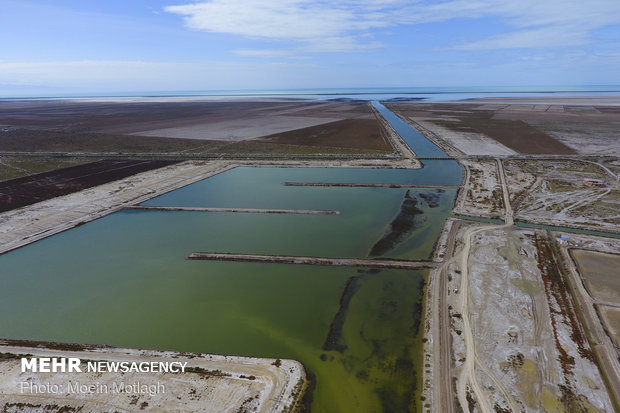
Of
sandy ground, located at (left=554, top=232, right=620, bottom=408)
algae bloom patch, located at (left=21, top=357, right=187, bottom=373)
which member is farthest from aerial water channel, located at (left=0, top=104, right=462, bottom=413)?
sandy ground, located at (left=554, top=232, right=620, bottom=408)

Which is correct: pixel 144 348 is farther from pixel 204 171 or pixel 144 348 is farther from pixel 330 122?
pixel 330 122

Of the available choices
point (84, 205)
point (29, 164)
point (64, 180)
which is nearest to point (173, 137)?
point (29, 164)

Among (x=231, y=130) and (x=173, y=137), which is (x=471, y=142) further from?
(x=173, y=137)

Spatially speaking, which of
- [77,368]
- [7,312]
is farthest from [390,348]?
[7,312]

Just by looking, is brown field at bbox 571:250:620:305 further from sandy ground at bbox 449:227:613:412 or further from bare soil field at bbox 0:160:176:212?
bare soil field at bbox 0:160:176:212

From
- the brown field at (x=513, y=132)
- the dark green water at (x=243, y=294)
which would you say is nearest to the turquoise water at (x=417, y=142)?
the brown field at (x=513, y=132)

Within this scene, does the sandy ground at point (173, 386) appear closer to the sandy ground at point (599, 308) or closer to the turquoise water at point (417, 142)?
the sandy ground at point (599, 308)
